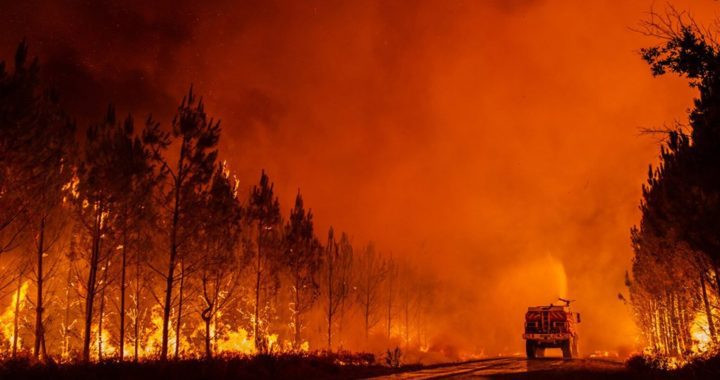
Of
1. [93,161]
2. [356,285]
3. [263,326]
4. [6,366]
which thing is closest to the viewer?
[6,366]

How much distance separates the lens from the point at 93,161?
24047mm

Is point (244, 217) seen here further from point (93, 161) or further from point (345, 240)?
point (345, 240)

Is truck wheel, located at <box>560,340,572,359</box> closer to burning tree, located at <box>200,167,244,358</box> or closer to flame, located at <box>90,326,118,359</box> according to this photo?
burning tree, located at <box>200,167,244,358</box>

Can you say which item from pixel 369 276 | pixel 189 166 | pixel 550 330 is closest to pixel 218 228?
pixel 189 166

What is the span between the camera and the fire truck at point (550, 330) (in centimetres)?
3569

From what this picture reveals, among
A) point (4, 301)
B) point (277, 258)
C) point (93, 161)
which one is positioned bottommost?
point (4, 301)

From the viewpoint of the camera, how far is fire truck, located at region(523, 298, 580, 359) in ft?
117

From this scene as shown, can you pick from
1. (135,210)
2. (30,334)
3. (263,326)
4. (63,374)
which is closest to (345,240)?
(263,326)

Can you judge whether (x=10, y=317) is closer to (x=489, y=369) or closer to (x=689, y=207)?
(x=489, y=369)

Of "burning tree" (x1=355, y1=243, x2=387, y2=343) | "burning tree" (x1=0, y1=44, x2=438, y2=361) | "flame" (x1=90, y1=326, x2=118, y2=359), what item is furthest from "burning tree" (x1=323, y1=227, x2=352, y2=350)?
"flame" (x1=90, y1=326, x2=118, y2=359)

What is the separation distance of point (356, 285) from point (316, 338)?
6986mm

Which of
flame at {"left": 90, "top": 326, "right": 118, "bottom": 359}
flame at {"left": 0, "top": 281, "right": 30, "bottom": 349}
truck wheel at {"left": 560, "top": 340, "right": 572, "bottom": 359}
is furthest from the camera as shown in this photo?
truck wheel at {"left": 560, "top": 340, "right": 572, "bottom": 359}

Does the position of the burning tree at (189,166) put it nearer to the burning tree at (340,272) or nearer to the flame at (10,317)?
the flame at (10,317)

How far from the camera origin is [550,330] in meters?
36.0
